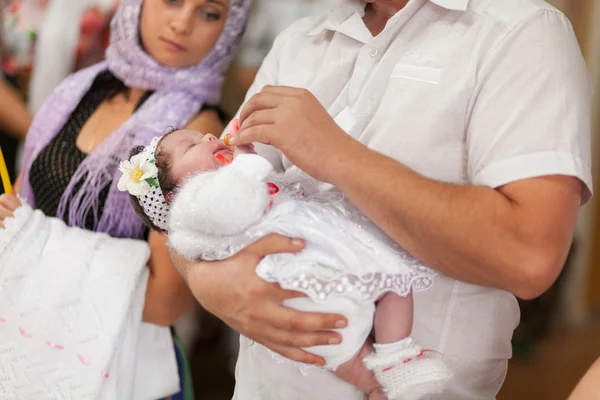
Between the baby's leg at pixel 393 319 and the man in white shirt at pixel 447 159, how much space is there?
0.27 feet

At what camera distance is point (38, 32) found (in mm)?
2086

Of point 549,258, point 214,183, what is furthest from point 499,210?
point 214,183

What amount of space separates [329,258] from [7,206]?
0.85 metres

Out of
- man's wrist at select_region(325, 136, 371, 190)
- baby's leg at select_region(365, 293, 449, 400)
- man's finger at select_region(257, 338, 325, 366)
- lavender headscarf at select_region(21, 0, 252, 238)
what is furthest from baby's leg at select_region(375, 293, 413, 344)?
lavender headscarf at select_region(21, 0, 252, 238)

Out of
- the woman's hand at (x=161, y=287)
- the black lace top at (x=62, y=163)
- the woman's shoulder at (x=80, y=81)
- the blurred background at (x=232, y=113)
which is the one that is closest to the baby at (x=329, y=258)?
the woman's hand at (x=161, y=287)

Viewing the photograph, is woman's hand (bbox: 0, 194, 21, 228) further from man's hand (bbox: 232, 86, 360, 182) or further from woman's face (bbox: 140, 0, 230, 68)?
man's hand (bbox: 232, 86, 360, 182)

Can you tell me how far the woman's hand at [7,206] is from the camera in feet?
5.10

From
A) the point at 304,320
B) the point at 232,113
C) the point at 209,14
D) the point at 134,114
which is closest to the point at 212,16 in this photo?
the point at 209,14

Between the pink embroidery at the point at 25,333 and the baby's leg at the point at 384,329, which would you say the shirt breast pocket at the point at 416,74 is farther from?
the pink embroidery at the point at 25,333

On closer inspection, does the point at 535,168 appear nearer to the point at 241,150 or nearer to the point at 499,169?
the point at 499,169

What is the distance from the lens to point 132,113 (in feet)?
5.77

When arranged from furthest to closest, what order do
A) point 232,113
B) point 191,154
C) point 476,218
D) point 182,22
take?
point 232,113
point 182,22
point 191,154
point 476,218

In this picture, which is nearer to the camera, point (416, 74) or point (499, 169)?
point (499, 169)

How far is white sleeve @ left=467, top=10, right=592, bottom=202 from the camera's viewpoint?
3.39ft
